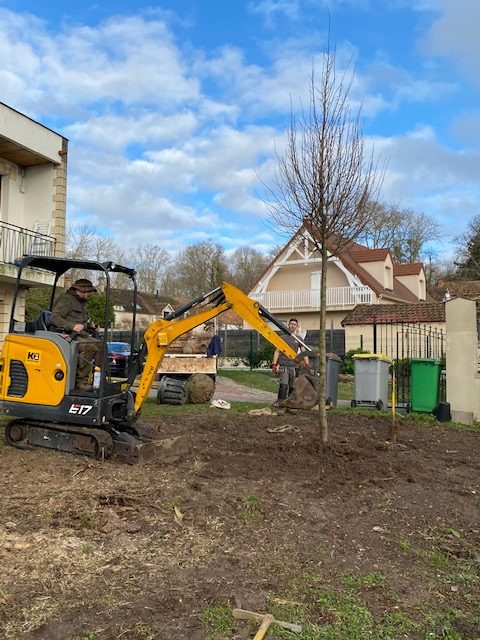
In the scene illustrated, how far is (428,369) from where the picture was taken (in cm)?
1159

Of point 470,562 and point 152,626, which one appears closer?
point 152,626

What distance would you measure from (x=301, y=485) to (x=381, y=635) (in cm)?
285

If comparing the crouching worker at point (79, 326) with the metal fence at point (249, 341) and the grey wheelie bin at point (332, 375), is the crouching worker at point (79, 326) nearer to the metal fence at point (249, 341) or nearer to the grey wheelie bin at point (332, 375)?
the grey wheelie bin at point (332, 375)

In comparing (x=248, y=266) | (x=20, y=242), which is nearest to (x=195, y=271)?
(x=248, y=266)

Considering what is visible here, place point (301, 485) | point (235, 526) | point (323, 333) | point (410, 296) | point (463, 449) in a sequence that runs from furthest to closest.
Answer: point (410, 296)
point (463, 449)
point (323, 333)
point (301, 485)
point (235, 526)

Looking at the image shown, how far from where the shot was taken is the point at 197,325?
7434 millimetres

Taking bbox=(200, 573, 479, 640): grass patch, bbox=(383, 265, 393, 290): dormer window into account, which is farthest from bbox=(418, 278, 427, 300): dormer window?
bbox=(200, 573, 479, 640): grass patch

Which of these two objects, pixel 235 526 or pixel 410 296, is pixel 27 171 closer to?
pixel 235 526

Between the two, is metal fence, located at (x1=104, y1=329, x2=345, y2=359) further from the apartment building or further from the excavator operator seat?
the excavator operator seat

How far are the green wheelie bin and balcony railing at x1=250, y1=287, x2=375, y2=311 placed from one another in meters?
22.0

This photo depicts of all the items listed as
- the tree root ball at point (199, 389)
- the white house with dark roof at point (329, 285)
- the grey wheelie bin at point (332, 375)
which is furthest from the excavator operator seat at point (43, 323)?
the white house with dark roof at point (329, 285)

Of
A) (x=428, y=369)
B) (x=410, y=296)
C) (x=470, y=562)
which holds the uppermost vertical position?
(x=410, y=296)

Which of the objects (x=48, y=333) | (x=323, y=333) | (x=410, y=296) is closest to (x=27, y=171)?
(x=48, y=333)

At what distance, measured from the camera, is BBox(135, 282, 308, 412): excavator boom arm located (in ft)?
24.3
